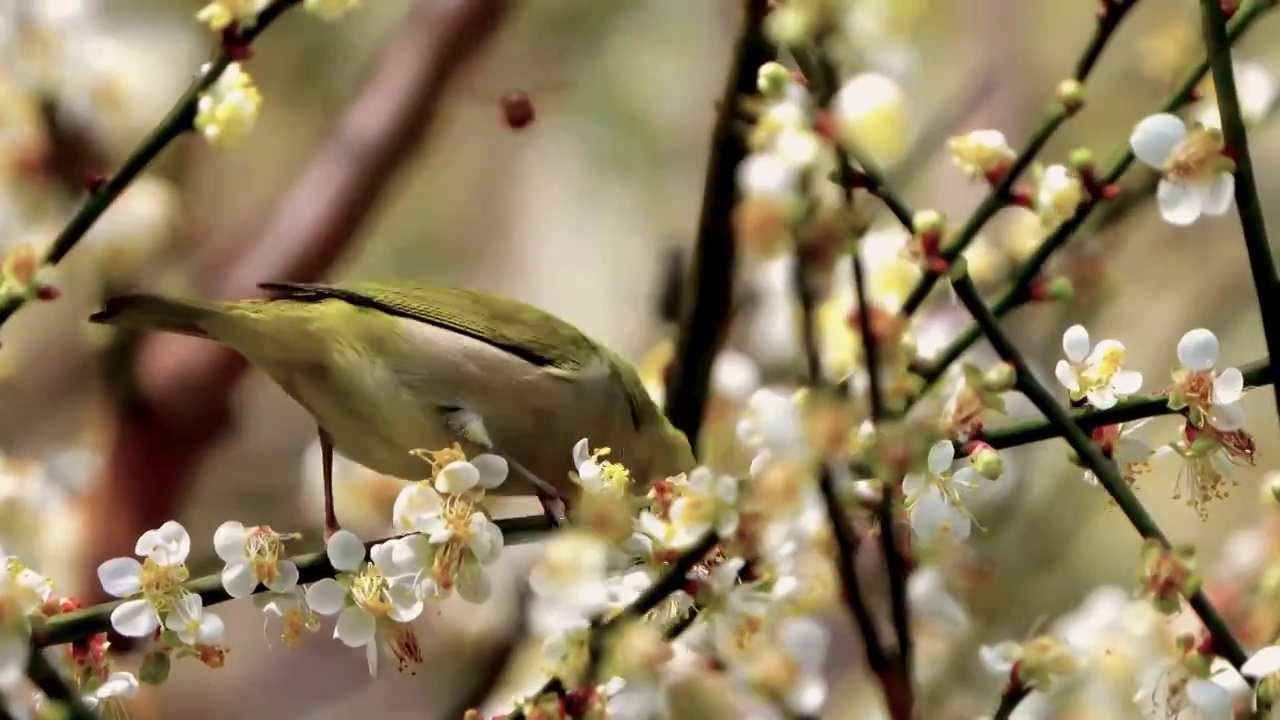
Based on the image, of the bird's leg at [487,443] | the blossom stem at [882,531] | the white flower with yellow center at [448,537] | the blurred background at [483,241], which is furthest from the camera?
the blurred background at [483,241]

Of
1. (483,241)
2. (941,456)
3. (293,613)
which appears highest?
(941,456)

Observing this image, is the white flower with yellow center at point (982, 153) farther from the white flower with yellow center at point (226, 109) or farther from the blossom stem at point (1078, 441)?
the white flower with yellow center at point (226, 109)

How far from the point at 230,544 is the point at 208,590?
19 mm

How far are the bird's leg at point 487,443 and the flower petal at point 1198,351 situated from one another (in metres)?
0.24

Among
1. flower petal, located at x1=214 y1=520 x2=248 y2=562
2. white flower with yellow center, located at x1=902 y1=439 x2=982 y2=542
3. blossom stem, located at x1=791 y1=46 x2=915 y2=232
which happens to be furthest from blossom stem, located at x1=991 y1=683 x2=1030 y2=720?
flower petal, located at x1=214 y1=520 x2=248 y2=562

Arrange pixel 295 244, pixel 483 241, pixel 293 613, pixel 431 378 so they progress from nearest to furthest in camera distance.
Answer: pixel 293 613 < pixel 431 378 < pixel 295 244 < pixel 483 241

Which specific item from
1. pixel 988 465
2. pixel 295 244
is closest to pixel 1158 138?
pixel 988 465

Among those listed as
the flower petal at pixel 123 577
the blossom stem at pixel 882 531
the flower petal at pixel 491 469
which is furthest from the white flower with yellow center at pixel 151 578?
the blossom stem at pixel 882 531

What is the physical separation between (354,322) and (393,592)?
0.16m

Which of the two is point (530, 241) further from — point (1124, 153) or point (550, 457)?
point (1124, 153)

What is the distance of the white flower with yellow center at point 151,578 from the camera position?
0.36 metres

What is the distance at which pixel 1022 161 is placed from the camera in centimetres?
35

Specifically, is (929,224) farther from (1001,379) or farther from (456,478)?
(456,478)

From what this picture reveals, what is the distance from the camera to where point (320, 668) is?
903 millimetres
